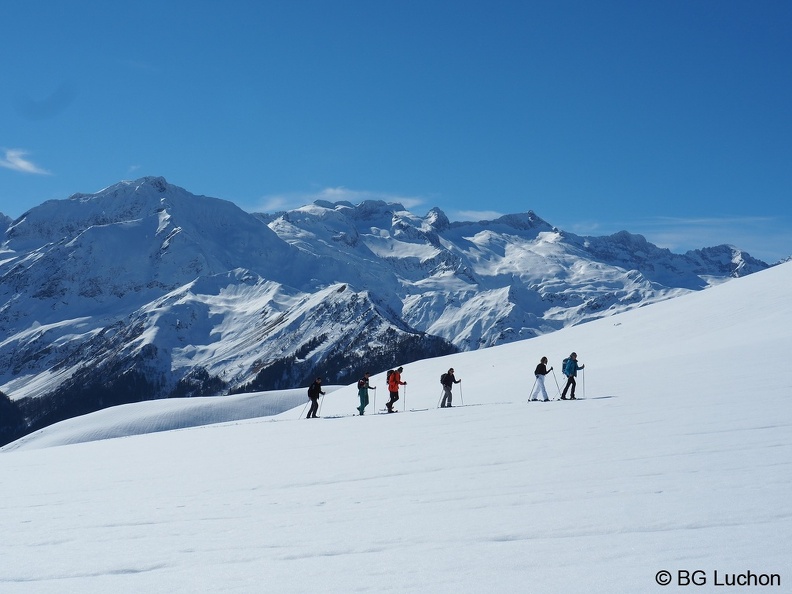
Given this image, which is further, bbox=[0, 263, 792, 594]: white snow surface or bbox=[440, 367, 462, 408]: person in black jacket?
bbox=[440, 367, 462, 408]: person in black jacket

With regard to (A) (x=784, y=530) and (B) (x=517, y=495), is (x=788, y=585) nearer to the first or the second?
(A) (x=784, y=530)

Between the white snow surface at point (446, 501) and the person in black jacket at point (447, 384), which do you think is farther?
the person in black jacket at point (447, 384)

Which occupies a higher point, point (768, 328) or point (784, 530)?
point (768, 328)

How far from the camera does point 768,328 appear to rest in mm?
32969

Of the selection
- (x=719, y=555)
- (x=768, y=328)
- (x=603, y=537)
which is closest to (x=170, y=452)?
(x=603, y=537)

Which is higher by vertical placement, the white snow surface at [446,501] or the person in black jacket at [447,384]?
the person in black jacket at [447,384]

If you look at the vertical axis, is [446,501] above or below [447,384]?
below

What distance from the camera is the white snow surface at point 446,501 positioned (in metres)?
8.66

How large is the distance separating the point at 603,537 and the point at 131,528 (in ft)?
Result: 24.2

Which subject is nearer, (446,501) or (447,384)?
(446,501)

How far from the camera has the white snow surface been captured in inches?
341

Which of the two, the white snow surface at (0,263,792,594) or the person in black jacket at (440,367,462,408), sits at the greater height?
the person in black jacket at (440,367,462,408)

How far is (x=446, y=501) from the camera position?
461 inches

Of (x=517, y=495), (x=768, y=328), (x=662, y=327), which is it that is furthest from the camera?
(x=662, y=327)
